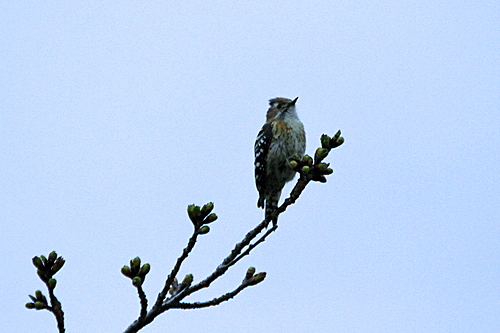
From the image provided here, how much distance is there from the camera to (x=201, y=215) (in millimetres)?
3102

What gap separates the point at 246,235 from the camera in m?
3.40

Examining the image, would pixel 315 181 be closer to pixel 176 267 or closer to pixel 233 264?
pixel 233 264

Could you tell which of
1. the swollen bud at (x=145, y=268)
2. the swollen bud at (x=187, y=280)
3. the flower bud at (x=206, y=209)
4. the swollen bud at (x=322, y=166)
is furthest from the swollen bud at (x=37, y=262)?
the swollen bud at (x=322, y=166)

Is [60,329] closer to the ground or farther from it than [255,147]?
closer to the ground

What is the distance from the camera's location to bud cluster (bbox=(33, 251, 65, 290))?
2.74 metres

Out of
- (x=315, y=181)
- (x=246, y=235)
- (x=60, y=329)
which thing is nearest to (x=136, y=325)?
(x=60, y=329)

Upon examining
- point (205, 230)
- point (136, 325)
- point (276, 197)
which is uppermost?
point (276, 197)

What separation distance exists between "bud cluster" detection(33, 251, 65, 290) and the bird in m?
4.58

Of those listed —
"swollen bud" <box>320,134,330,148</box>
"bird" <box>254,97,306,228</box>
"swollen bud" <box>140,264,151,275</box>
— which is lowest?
"swollen bud" <box>140,264,151,275</box>

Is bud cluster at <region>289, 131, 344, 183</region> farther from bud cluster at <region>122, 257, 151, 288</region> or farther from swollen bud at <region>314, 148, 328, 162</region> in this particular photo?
bud cluster at <region>122, 257, 151, 288</region>

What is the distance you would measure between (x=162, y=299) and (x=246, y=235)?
797mm

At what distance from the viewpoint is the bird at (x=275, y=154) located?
7.30 metres

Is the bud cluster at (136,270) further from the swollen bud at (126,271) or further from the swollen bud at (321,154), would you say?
the swollen bud at (321,154)

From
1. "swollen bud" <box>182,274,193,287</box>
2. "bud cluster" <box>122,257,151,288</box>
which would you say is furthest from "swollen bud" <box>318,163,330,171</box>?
"bud cluster" <box>122,257,151,288</box>
